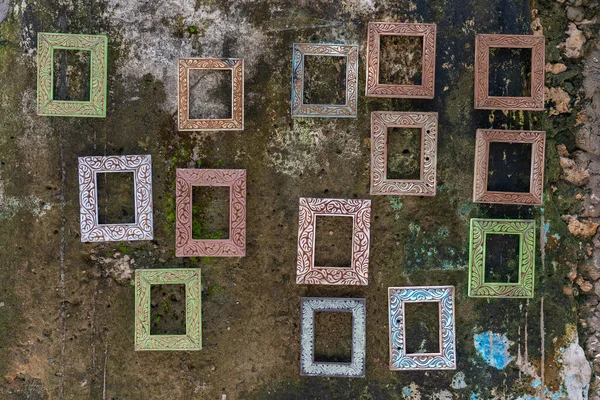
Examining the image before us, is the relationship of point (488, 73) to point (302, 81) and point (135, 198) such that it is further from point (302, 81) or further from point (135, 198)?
point (135, 198)

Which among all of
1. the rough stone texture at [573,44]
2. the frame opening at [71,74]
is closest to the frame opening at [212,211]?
the frame opening at [71,74]

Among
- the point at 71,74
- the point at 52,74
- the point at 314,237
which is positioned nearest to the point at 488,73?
the point at 314,237

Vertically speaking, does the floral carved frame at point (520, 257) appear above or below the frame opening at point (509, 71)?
below

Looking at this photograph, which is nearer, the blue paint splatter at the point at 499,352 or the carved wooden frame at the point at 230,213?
the carved wooden frame at the point at 230,213

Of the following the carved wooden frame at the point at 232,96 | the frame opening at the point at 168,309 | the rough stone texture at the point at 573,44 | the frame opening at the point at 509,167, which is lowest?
the frame opening at the point at 168,309

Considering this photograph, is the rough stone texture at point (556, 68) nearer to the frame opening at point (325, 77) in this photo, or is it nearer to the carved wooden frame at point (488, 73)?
the carved wooden frame at point (488, 73)

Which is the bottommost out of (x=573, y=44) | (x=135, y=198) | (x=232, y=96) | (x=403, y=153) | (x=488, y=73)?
(x=135, y=198)
